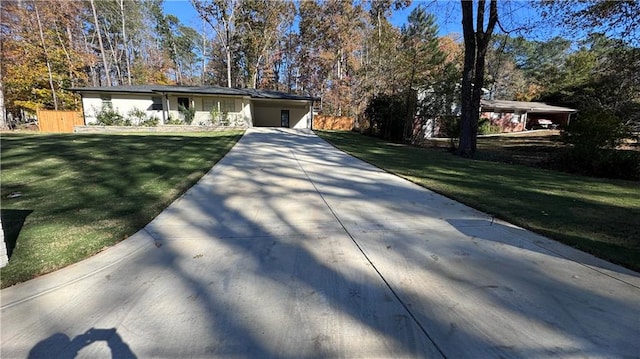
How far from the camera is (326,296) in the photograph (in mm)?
2393

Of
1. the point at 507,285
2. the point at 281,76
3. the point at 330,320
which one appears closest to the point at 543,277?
the point at 507,285

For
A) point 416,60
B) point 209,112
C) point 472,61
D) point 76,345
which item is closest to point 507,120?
point 416,60

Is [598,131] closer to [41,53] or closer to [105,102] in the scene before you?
[105,102]

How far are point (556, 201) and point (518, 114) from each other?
3044 centimetres

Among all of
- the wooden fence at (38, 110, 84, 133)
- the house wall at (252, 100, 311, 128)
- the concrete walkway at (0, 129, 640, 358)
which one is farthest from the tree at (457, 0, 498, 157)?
the wooden fence at (38, 110, 84, 133)

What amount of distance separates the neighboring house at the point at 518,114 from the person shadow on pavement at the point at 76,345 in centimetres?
3034

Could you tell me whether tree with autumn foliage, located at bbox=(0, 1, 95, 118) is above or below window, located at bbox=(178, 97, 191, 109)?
above

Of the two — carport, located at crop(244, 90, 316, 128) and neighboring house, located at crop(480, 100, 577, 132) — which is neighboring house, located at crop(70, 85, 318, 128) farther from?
neighboring house, located at crop(480, 100, 577, 132)

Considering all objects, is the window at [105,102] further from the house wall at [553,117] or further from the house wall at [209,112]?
the house wall at [553,117]

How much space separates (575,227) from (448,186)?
246 cm

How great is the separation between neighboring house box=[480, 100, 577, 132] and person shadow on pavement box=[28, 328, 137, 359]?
30.3 metres

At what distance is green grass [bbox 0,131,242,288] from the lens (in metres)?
3.02

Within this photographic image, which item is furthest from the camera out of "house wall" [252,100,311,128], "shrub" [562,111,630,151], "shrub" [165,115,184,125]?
"house wall" [252,100,311,128]

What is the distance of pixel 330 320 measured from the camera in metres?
2.11
